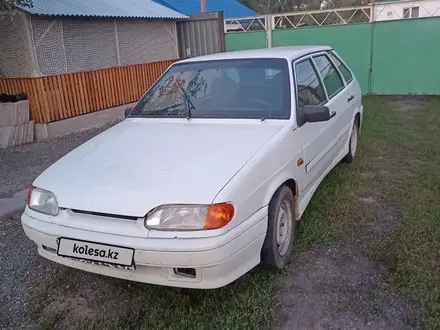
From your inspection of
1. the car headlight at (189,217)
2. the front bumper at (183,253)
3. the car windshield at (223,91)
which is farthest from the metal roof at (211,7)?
the car headlight at (189,217)

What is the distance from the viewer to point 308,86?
378 centimetres

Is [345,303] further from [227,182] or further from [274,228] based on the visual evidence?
[227,182]

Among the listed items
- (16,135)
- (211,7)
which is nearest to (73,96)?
(16,135)

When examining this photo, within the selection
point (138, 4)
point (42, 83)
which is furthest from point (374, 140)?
point (138, 4)

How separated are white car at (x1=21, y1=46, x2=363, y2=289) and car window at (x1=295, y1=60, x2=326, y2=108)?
0.7 inches

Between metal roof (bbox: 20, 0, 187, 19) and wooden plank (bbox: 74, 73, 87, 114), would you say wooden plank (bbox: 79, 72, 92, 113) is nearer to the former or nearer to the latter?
wooden plank (bbox: 74, 73, 87, 114)

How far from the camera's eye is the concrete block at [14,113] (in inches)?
284

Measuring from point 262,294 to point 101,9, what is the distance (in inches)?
308

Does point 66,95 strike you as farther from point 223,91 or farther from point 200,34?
point 223,91

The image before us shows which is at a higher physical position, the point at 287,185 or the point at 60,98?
the point at 287,185

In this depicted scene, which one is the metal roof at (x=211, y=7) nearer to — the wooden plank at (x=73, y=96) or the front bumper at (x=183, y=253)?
the wooden plank at (x=73, y=96)

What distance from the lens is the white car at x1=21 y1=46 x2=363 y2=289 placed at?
7.63 feet

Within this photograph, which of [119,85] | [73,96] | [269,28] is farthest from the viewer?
[269,28]

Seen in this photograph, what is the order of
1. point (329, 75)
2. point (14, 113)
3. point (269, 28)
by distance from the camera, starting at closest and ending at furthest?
point (329, 75), point (14, 113), point (269, 28)
